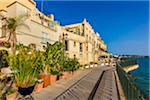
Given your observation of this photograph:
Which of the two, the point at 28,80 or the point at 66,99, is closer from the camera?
the point at 28,80

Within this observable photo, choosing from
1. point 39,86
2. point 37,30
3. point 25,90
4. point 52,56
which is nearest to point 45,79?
point 39,86

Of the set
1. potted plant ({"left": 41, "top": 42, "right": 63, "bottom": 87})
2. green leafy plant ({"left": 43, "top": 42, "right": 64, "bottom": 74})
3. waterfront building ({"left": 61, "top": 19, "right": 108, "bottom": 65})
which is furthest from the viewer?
waterfront building ({"left": 61, "top": 19, "right": 108, "bottom": 65})

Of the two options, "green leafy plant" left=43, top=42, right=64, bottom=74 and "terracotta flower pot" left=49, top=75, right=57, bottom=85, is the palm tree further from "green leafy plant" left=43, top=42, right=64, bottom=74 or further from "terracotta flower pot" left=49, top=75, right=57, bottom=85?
"terracotta flower pot" left=49, top=75, right=57, bottom=85

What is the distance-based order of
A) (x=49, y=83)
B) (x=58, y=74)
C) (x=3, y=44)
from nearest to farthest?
(x=49, y=83) < (x=3, y=44) < (x=58, y=74)

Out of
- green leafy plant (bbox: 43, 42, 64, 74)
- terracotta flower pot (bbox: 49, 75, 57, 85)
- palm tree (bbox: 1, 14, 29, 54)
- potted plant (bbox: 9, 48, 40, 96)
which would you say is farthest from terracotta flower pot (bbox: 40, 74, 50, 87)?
palm tree (bbox: 1, 14, 29, 54)

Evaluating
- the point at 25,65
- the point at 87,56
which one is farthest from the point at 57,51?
the point at 87,56

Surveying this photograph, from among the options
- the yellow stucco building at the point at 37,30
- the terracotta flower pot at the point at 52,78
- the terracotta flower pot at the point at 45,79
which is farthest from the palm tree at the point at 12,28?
the terracotta flower pot at the point at 45,79

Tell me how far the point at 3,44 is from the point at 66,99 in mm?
8342

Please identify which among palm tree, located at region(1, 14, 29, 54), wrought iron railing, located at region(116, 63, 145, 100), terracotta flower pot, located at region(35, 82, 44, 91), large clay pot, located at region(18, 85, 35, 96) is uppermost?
palm tree, located at region(1, 14, 29, 54)

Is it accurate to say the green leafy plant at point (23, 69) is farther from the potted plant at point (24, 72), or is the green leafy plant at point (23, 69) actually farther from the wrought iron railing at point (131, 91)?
the wrought iron railing at point (131, 91)

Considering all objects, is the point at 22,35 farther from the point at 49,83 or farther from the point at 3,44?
the point at 49,83

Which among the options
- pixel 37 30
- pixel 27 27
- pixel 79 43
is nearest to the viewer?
pixel 27 27

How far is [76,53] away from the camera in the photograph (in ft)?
129

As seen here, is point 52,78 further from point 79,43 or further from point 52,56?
point 79,43
